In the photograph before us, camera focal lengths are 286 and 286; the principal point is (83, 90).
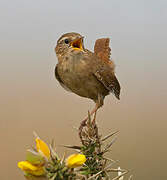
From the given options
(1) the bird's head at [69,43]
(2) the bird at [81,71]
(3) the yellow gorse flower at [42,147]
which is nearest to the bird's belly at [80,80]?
(2) the bird at [81,71]

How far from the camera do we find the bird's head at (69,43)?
1459mm

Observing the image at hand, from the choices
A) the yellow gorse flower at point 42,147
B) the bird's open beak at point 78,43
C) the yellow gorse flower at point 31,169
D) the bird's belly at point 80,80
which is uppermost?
the bird's open beak at point 78,43

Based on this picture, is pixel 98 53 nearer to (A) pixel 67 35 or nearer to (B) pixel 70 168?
(A) pixel 67 35

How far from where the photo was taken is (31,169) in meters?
0.45

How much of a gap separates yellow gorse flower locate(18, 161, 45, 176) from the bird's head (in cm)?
104

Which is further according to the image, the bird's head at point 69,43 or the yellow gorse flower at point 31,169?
the bird's head at point 69,43

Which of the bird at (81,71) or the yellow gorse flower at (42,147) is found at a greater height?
the bird at (81,71)

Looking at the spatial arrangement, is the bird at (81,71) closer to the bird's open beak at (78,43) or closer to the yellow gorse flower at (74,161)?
the bird's open beak at (78,43)

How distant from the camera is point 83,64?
4.97 ft

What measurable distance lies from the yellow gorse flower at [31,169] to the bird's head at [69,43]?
3.40 ft

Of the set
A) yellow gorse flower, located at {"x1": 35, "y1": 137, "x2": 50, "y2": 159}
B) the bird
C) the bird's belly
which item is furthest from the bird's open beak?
yellow gorse flower, located at {"x1": 35, "y1": 137, "x2": 50, "y2": 159}

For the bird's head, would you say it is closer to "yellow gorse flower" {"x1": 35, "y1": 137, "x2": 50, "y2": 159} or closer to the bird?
the bird

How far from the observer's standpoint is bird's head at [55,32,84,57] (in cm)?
146

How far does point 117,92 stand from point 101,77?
13 centimetres
